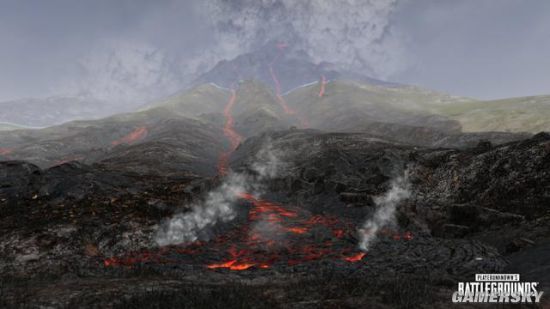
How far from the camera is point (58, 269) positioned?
17969 millimetres

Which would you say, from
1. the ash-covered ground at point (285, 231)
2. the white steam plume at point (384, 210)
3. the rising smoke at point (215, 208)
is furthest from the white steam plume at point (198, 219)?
the white steam plume at point (384, 210)

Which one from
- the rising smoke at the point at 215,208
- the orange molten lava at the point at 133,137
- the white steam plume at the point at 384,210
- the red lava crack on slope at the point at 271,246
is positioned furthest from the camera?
the orange molten lava at the point at 133,137

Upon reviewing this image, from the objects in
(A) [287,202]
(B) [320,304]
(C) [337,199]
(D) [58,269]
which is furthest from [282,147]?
(B) [320,304]

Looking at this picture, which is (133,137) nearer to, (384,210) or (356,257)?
(384,210)

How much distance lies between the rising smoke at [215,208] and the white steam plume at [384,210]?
13.0 metres

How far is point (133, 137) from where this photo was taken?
4904 inches

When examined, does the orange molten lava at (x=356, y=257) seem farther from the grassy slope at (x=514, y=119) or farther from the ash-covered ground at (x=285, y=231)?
the grassy slope at (x=514, y=119)

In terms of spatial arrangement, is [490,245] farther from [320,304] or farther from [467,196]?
[320,304]

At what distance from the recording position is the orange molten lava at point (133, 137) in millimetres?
118250

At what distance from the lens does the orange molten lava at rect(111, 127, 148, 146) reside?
4656 inches

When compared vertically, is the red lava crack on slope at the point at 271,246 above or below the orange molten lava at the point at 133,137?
below

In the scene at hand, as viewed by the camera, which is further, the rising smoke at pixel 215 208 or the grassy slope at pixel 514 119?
the grassy slope at pixel 514 119

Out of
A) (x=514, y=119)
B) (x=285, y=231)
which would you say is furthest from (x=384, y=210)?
(x=514, y=119)

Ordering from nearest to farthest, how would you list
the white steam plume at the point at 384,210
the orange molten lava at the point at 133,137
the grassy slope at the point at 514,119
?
the white steam plume at the point at 384,210 < the grassy slope at the point at 514,119 < the orange molten lava at the point at 133,137
